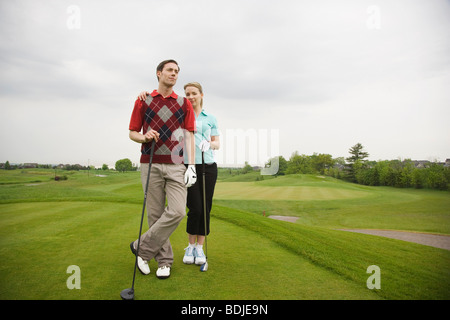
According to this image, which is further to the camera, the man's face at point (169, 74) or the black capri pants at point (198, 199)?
the black capri pants at point (198, 199)

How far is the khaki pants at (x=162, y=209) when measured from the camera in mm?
2871

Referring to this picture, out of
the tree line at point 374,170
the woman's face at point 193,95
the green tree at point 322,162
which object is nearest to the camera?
the woman's face at point 193,95

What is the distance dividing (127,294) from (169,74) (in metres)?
2.29

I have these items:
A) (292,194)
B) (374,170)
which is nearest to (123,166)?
(292,194)

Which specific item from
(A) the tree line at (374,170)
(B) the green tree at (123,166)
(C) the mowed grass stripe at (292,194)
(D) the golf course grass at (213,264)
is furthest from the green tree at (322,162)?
(D) the golf course grass at (213,264)

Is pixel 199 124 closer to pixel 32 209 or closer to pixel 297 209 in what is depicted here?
pixel 32 209

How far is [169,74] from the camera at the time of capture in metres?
2.99

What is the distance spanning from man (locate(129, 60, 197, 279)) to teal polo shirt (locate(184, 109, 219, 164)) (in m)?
0.25

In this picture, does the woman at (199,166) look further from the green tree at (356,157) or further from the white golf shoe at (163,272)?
the green tree at (356,157)

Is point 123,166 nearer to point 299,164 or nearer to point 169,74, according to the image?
point 169,74

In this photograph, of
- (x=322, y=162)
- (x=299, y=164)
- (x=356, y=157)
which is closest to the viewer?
(x=356, y=157)

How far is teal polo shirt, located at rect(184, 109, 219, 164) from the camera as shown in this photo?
3.35m

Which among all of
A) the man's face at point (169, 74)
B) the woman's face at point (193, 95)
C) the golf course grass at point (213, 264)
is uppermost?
the man's face at point (169, 74)

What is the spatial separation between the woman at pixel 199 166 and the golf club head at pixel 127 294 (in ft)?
3.46
